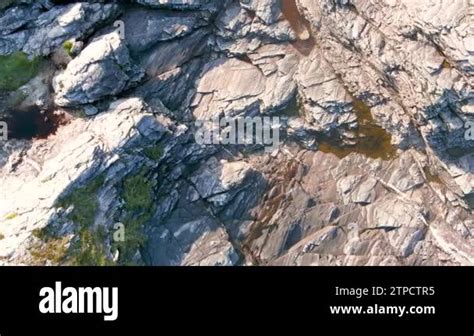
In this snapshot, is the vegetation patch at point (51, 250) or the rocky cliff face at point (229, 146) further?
the rocky cliff face at point (229, 146)

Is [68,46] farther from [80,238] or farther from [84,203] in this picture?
[80,238]

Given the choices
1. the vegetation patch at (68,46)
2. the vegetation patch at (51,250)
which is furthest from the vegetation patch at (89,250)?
the vegetation patch at (68,46)

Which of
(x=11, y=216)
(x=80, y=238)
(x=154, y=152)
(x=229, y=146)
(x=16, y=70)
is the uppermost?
(x=16, y=70)

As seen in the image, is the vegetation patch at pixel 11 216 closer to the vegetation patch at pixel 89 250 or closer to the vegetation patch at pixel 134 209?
the vegetation patch at pixel 89 250

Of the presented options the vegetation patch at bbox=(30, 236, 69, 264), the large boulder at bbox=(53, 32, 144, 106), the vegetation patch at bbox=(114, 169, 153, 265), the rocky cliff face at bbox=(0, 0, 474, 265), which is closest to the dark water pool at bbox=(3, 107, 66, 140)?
the rocky cliff face at bbox=(0, 0, 474, 265)

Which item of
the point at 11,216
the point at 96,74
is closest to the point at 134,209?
the point at 11,216
